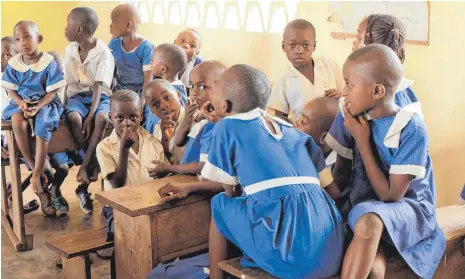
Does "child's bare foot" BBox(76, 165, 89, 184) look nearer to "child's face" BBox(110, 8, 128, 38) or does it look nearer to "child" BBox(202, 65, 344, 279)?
"child's face" BBox(110, 8, 128, 38)

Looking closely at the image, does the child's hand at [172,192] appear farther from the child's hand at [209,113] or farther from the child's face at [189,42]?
the child's face at [189,42]

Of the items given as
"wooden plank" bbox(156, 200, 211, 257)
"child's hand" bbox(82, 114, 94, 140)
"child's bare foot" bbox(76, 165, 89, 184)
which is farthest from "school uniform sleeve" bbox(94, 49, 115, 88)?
"wooden plank" bbox(156, 200, 211, 257)

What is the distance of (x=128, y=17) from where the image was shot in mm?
5043

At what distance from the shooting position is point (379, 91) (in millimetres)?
2285

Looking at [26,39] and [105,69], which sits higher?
[26,39]

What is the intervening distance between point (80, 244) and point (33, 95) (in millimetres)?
1732

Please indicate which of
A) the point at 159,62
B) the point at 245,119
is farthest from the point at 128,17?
the point at 245,119

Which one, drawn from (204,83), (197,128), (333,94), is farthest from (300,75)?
(197,128)

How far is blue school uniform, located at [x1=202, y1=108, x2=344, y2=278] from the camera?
2.18 meters

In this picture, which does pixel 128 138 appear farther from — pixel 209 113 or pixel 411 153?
pixel 411 153

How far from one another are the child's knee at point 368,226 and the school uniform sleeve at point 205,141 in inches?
36.1

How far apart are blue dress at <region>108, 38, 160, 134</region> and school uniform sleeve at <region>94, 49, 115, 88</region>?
21cm

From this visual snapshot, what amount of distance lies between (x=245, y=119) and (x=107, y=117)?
258 cm

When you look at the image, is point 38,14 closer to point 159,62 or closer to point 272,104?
point 159,62
